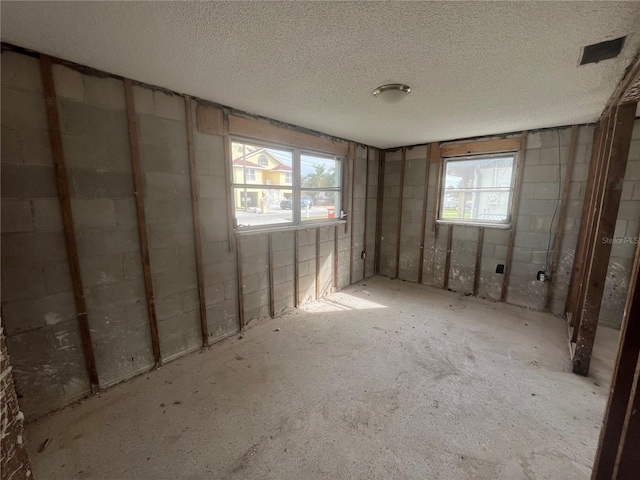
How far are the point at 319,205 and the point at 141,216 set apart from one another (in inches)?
86.4

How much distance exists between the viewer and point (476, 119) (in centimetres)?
275

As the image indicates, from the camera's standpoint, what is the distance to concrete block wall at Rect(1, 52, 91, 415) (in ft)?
5.04

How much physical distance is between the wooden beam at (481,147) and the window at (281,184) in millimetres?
1576

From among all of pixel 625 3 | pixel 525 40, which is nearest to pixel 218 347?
pixel 525 40

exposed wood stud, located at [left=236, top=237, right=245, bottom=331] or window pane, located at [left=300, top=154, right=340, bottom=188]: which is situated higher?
window pane, located at [left=300, top=154, right=340, bottom=188]

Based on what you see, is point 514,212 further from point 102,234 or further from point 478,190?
point 102,234

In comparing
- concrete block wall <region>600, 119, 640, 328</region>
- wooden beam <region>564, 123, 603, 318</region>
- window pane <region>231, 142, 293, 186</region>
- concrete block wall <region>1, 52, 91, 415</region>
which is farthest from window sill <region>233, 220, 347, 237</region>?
concrete block wall <region>600, 119, 640, 328</region>

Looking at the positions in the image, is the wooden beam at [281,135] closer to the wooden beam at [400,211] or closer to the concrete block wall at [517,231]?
the wooden beam at [400,211]

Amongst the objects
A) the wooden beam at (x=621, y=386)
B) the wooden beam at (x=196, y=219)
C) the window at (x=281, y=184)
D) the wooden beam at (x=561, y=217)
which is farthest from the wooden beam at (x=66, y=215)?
the wooden beam at (x=561, y=217)

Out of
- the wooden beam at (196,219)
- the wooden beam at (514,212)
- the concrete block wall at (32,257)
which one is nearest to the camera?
the concrete block wall at (32,257)

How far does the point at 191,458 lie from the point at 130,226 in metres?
1.60

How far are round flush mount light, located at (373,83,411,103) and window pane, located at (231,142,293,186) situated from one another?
135cm

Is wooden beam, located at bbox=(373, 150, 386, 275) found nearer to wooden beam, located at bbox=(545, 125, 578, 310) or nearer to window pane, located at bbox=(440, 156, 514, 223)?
window pane, located at bbox=(440, 156, 514, 223)

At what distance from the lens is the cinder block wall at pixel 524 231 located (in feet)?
9.80
